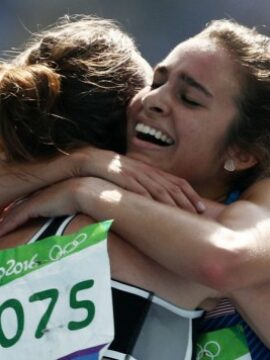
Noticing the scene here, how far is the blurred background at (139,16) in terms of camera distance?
4473 millimetres

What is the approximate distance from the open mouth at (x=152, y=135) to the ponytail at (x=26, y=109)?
0.21 meters

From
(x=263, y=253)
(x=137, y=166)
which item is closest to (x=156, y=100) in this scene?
(x=137, y=166)

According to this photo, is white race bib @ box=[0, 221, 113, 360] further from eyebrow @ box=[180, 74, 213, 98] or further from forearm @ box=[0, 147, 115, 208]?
eyebrow @ box=[180, 74, 213, 98]

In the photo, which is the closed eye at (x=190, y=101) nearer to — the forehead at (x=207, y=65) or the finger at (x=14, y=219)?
the forehead at (x=207, y=65)

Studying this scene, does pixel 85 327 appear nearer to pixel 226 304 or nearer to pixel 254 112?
pixel 226 304

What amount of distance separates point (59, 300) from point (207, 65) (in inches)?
26.7

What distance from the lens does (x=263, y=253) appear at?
1.40 meters

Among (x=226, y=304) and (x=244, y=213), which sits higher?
(x=244, y=213)

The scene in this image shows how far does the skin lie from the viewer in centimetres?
136

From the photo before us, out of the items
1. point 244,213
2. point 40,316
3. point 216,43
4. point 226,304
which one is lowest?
point 226,304

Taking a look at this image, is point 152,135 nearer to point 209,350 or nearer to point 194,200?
point 194,200

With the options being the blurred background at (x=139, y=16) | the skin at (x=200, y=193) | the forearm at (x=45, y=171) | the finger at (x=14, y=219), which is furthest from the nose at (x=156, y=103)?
the blurred background at (x=139, y=16)

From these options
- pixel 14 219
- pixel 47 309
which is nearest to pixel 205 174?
pixel 14 219

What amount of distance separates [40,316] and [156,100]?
598mm
